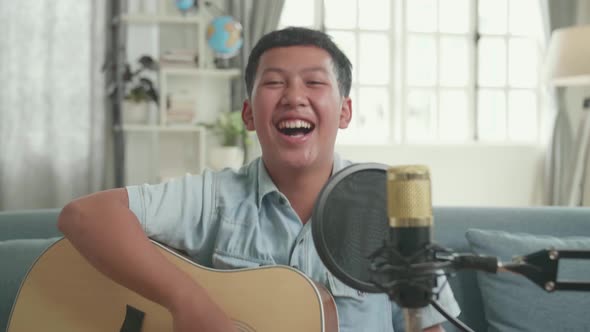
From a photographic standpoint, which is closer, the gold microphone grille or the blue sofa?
the gold microphone grille

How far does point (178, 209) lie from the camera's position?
1.18 m

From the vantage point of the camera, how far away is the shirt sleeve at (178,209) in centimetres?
116

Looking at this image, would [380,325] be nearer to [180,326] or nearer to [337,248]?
[180,326]

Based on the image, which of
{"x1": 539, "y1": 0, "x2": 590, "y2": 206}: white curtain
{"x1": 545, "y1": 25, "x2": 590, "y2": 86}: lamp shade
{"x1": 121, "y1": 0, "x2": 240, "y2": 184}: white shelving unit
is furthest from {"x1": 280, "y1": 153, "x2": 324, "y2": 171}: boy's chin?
{"x1": 539, "y1": 0, "x2": 590, "y2": 206}: white curtain

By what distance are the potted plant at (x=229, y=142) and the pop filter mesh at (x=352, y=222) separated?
314 centimetres

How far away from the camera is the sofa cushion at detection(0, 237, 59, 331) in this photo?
143 centimetres

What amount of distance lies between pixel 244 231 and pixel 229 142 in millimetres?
2773

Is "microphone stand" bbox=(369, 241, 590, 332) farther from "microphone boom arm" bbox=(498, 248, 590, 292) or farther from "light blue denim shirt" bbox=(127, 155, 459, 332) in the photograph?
"light blue denim shirt" bbox=(127, 155, 459, 332)

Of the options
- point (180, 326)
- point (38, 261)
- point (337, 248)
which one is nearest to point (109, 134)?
point (38, 261)

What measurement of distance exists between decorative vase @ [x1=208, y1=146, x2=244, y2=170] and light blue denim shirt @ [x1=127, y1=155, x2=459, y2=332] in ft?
8.57

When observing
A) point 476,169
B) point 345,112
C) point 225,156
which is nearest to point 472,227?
point 345,112

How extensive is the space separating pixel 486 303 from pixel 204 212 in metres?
0.71

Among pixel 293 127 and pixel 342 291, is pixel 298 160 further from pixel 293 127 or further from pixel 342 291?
pixel 342 291

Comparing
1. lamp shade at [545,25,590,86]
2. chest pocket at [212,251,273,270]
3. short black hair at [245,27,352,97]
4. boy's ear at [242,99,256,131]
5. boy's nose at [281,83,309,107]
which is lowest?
chest pocket at [212,251,273,270]
